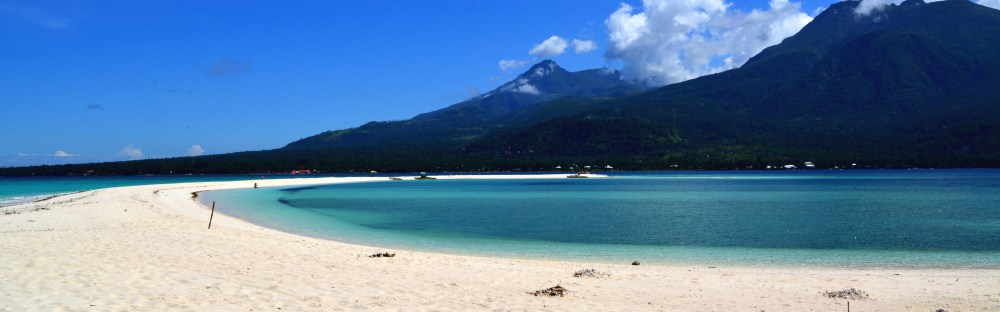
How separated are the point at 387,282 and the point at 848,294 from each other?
377 inches

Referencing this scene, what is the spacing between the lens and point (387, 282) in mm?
14008

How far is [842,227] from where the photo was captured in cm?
3045

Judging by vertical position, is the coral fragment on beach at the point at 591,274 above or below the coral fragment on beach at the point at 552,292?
below

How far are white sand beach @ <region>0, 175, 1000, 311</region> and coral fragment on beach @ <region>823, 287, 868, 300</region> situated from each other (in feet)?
0.60

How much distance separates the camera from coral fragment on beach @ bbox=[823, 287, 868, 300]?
41.9 feet

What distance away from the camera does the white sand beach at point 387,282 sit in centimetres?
1154

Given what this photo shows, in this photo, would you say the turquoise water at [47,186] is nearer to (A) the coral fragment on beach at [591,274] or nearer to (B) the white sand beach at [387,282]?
(B) the white sand beach at [387,282]

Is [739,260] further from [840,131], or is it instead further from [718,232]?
[840,131]

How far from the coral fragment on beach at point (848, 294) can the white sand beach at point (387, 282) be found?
0.18m

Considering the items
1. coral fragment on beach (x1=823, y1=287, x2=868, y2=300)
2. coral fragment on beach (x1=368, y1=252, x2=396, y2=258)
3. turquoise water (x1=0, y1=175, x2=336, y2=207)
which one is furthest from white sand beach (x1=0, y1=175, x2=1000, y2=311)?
turquoise water (x1=0, y1=175, x2=336, y2=207)

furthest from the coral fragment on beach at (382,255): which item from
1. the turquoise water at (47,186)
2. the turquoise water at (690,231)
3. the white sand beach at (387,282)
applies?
the turquoise water at (47,186)

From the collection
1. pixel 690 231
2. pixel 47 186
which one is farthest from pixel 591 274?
pixel 47 186

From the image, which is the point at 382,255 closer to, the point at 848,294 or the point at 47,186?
the point at 848,294

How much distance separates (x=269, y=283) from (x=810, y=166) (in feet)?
536
